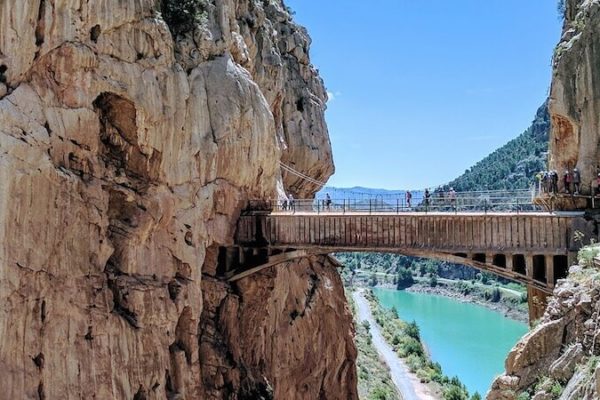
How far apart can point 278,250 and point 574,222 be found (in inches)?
438

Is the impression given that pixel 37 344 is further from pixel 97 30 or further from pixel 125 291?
pixel 97 30

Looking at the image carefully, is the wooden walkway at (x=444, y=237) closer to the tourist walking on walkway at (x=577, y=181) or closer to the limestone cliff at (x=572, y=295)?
the tourist walking on walkway at (x=577, y=181)

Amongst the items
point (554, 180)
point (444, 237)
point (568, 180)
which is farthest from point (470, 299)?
point (568, 180)

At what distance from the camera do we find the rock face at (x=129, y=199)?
16.7 m

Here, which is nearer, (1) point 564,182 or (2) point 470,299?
(1) point 564,182

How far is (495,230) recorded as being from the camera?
22.0m

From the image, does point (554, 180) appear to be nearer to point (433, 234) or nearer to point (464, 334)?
point (433, 234)

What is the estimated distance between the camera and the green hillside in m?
127

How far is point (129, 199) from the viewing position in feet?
67.9

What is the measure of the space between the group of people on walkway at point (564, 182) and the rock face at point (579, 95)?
0.24 m

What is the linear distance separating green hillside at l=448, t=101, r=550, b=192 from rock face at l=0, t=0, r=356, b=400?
347ft

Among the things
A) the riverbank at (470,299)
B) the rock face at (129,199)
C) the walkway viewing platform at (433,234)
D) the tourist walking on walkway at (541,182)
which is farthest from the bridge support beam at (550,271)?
the riverbank at (470,299)

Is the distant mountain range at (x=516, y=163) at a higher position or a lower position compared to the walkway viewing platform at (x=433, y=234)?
higher

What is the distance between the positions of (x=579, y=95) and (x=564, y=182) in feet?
10.2
